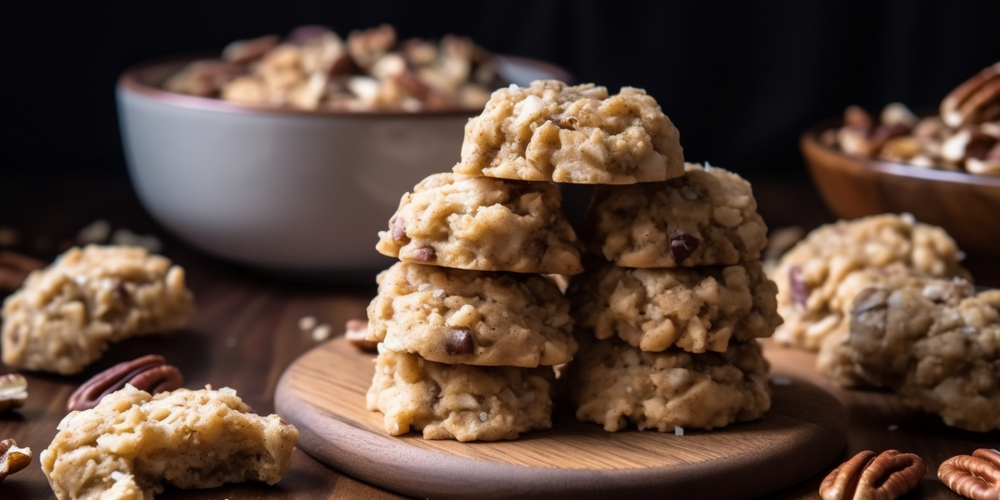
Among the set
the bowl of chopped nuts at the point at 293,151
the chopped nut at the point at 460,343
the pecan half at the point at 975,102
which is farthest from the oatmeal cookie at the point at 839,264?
the chopped nut at the point at 460,343

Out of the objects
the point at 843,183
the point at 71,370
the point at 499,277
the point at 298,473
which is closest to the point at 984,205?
the point at 843,183

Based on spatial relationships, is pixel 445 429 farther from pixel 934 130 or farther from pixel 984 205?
pixel 934 130

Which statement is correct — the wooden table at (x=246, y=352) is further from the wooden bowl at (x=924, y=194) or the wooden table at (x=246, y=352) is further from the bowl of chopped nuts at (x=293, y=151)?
the wooden bowl at (x=924, y=194)

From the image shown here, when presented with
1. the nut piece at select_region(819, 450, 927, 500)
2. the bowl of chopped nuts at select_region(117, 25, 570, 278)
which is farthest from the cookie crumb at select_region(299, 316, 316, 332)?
the nut piece at select_region(819, 450, 927, 500)

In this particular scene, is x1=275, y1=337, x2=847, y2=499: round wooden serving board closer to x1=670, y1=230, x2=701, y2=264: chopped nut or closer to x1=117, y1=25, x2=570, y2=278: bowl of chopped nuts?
x1=670, y1=230, x2=701, y2=264: chopped nut

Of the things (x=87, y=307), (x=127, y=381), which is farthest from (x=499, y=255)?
(x=87, y=307)

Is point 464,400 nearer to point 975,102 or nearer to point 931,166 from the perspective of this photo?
point 931,166
